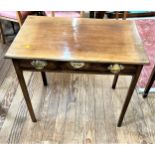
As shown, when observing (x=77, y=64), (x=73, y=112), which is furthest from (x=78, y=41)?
(x=73, y=112)

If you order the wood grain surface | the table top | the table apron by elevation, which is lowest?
the wood grain surface

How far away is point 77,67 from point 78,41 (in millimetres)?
176

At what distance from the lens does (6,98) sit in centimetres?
157

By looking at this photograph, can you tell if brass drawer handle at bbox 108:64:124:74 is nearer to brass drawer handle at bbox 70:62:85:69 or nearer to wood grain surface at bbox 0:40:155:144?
brass drawer handle at bbox 70:62:85:69

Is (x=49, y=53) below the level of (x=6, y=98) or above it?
above

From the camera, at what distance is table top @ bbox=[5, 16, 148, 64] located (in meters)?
0.93

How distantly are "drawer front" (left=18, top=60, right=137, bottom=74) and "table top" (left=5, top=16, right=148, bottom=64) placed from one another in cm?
4

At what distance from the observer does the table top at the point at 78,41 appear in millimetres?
934

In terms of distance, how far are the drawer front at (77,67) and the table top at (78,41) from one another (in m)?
0.04

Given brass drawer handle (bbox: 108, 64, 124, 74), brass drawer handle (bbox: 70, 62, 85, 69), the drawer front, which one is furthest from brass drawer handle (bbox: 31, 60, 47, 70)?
brass drawer handle (bbox: 108, 64, 124, 74)
